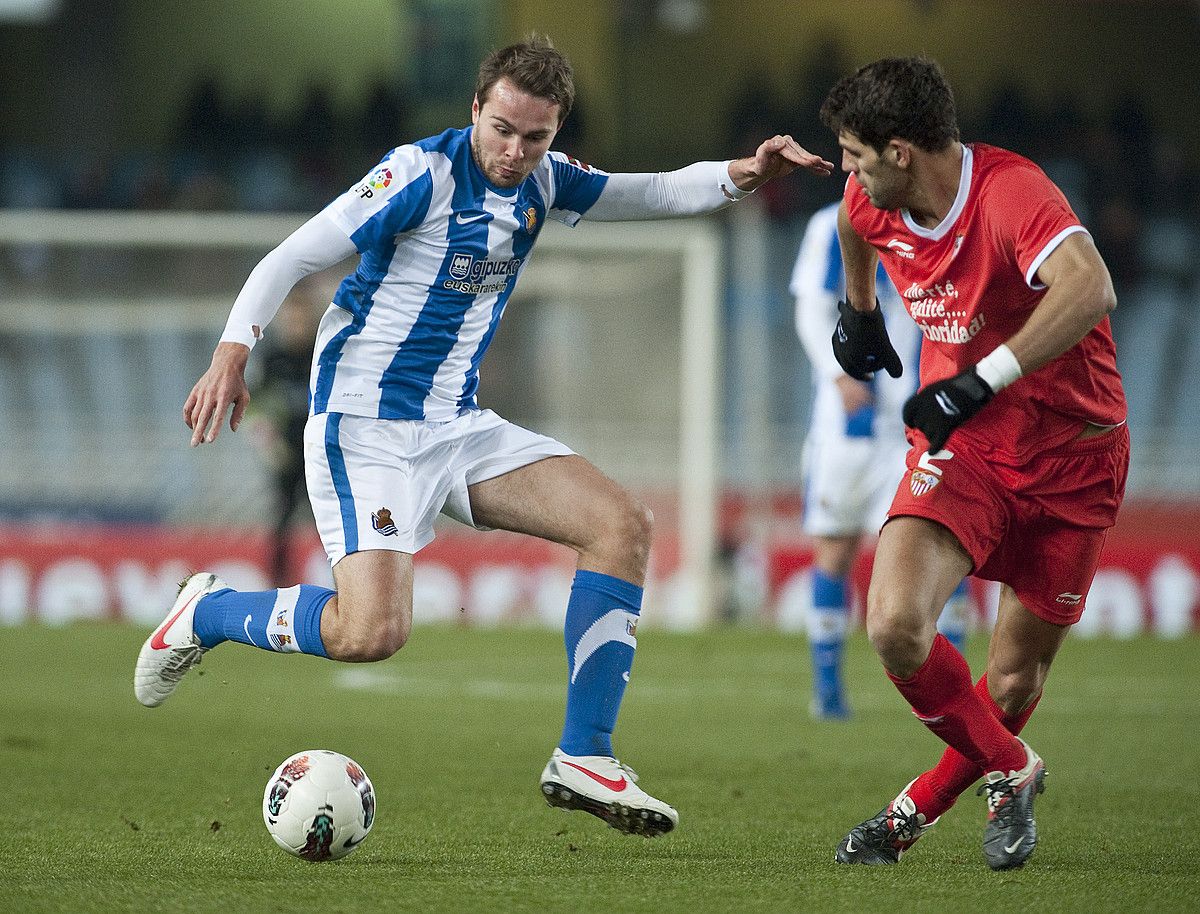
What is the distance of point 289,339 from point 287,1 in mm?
10855

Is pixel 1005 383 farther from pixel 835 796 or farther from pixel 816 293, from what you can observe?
pixel 816 293

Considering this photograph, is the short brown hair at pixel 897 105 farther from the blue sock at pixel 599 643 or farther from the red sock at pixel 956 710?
the blue sock at pixel 599 643

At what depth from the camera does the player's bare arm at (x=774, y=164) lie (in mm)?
4461

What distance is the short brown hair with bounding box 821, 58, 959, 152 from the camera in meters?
3.81

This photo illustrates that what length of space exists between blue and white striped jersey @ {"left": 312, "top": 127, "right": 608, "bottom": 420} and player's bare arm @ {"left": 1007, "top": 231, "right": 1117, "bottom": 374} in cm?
159

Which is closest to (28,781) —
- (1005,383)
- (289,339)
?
(1005,383)

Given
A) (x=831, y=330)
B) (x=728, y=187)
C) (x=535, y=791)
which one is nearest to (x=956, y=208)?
(x=728, y=187)

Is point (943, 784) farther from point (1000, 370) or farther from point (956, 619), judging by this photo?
point (956, 619)

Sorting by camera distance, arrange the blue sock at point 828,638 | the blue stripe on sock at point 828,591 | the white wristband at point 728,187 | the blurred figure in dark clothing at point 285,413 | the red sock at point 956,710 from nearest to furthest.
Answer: the red sock at point 956,710
the white wristband at point 728,187
the blue sock at point 828,638
the blue stripe on sock at point 828,591
the blurred figure in dark clothing at point 285,413

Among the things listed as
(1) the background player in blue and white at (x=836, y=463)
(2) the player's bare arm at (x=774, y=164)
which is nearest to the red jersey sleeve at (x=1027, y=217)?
(2) the player's bare arm at (x=774, y=164)

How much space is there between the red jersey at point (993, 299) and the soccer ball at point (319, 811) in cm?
169

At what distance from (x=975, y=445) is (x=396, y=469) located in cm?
161

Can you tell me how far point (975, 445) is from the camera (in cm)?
403

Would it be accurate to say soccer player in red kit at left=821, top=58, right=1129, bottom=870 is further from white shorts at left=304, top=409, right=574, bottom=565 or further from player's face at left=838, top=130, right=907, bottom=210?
white shorts at left=304, top=409, right=574, bottom=565
